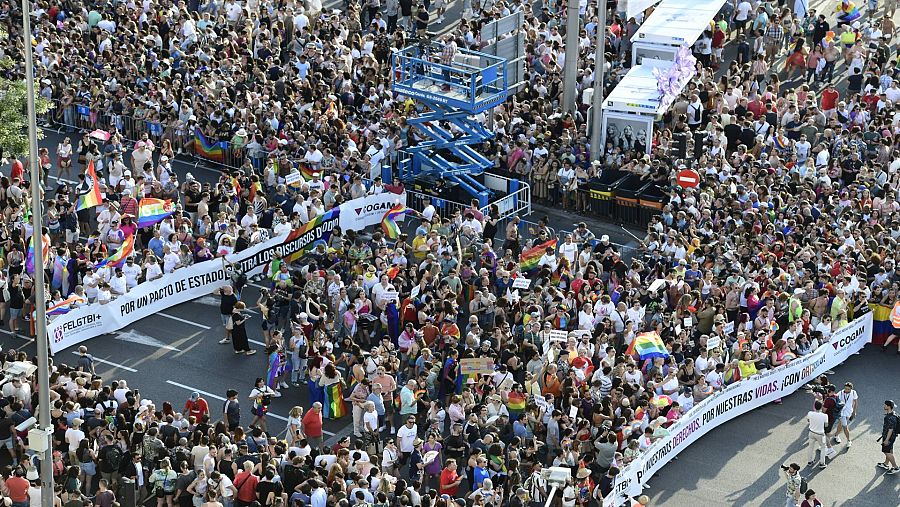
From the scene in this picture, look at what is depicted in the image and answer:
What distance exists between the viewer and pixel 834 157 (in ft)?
124

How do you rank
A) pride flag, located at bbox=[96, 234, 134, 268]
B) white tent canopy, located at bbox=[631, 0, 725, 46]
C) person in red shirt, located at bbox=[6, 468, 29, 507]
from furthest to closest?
white tent canopy, located at bbox=[631, 0, 725, 46] → pride flag, located at bbox=[96, 234, 134, 268] → person in red shirt, located at bbox=[6, 468, 29, 507]

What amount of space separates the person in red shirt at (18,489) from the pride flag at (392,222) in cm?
1229

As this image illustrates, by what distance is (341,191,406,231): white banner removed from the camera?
35438mm

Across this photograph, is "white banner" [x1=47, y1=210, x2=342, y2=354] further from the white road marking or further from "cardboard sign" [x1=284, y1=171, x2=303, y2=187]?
"cardboard sign" [x1=284, y1=171, x2=303, y2=187]

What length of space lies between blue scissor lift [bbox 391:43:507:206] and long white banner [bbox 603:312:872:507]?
9.18 metres

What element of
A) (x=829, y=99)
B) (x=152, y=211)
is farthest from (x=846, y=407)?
(x=152, y=211)

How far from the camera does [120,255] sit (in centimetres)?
3250

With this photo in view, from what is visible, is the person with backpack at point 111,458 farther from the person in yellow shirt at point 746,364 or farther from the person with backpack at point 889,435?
the person with backpack at point 889,435

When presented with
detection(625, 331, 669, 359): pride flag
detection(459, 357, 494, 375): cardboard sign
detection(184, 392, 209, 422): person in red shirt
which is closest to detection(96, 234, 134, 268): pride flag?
detection(184, 392, 209, 422): person in red shirt

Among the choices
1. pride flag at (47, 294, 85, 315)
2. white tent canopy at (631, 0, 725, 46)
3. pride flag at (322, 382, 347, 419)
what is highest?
white tent canopy at (631, 0, 725, 46)

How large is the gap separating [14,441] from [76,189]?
9.02 meters

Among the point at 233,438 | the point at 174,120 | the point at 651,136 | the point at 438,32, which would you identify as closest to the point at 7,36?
the point at 174,120

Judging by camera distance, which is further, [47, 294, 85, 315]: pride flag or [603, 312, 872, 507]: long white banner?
[47, 294, 85, 315]: pride flag

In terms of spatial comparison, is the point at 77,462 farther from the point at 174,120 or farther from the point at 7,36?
the point at 7,36
